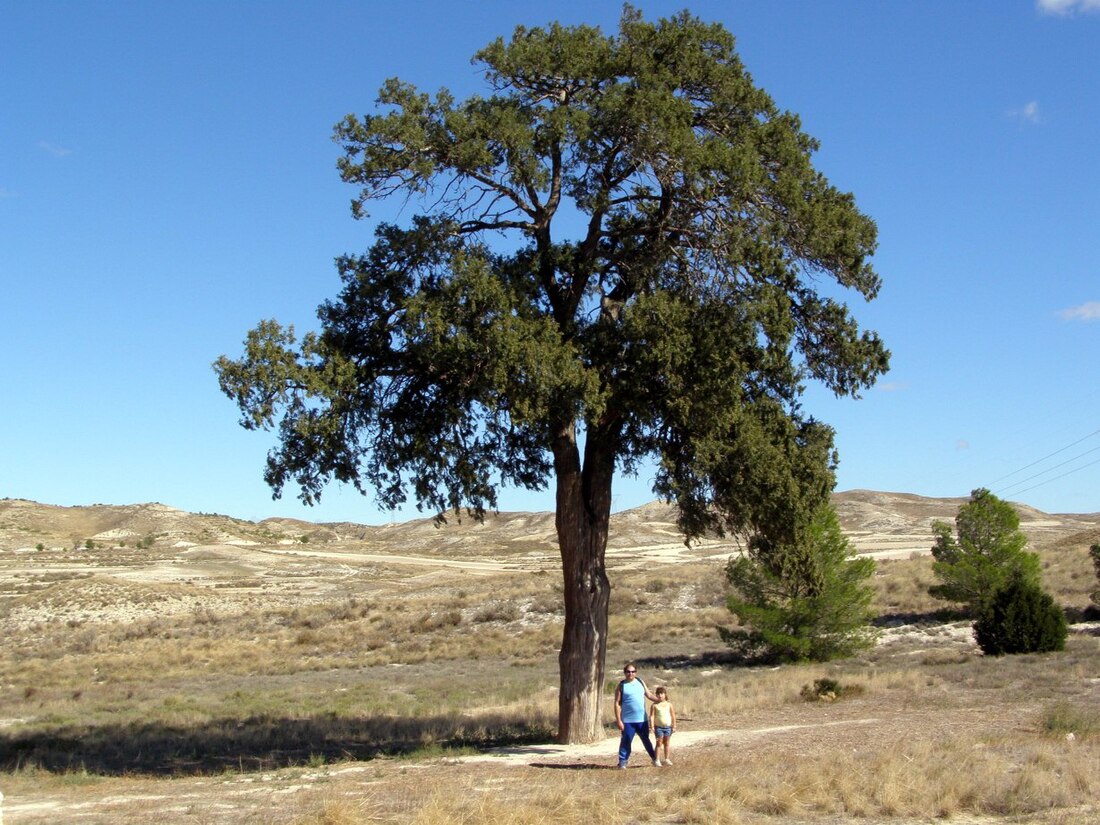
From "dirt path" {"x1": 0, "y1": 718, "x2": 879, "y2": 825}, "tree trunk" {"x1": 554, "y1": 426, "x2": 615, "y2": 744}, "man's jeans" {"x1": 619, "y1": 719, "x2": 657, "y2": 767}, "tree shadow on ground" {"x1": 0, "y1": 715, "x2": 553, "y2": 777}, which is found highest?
"tree trunk" {"x1": 554, "y1": 426, "x2": 615, "y2": 744}

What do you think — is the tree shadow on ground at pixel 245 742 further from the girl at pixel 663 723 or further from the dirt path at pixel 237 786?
the girl at pixel 663 723

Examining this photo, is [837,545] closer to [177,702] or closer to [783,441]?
[783,441]

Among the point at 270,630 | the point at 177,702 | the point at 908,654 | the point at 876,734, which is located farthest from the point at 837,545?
the point at 270,630

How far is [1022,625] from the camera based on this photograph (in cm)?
2816

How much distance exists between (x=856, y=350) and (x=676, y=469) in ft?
11.4

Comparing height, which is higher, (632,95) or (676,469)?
→ (632,95)

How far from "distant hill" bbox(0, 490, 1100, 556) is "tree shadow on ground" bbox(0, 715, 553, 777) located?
71637mm

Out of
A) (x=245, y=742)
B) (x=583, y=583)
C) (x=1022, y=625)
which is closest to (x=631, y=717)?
(x=583, y=583)

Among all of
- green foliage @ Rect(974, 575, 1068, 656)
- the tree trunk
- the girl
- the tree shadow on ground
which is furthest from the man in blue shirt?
green foliage @ Rect(974, 575, 1068, 656)

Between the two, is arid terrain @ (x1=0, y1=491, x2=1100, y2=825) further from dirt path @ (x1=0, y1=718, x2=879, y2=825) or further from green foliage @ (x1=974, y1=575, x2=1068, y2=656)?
green foliage @ (x1=974, y1=575, x2=1068, y2=656)

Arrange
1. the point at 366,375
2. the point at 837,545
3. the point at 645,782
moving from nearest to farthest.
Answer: the point at 645,782 → the point at 366,375 → the point at 837,545

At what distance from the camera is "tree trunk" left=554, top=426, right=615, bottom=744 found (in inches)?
669

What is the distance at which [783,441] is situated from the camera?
16062 mm

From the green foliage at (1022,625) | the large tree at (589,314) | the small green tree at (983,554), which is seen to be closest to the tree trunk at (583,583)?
the large tree at (589,314)
